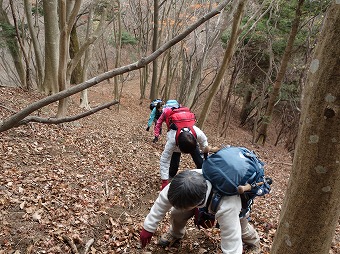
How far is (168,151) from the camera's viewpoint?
18.4 ft

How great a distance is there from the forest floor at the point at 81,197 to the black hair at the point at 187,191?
154 cm

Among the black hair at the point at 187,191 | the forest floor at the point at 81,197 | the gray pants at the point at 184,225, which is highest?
the black hair at the point at 187,191

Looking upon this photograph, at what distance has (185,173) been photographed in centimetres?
294

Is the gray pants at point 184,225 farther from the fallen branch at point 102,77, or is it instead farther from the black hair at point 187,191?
the fallen branch at point 102,77

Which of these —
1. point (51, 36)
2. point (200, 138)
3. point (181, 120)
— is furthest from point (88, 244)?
point (51, 36)

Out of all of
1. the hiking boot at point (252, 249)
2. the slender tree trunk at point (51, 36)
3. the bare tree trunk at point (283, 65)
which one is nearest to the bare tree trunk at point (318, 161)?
the hiking boot at point (252, 249)

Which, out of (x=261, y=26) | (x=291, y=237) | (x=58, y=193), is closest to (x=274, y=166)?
(x=261, y=26)

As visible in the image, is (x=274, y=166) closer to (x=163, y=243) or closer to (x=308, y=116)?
(x=163, y=243)

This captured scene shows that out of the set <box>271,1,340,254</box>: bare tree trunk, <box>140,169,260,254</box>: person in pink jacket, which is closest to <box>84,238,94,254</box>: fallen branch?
<box>140,169,260,254</box>: person in pink jacket

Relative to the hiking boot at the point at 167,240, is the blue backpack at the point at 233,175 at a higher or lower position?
higher

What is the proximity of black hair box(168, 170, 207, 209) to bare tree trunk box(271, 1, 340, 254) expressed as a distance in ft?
3.89

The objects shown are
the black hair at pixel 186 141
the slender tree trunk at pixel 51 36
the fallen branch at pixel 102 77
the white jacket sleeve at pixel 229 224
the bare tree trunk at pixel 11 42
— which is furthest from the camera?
the bare tree trunk at pixel 11 42

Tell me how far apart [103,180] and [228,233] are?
3488mm

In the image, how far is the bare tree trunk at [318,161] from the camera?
4.41ft
